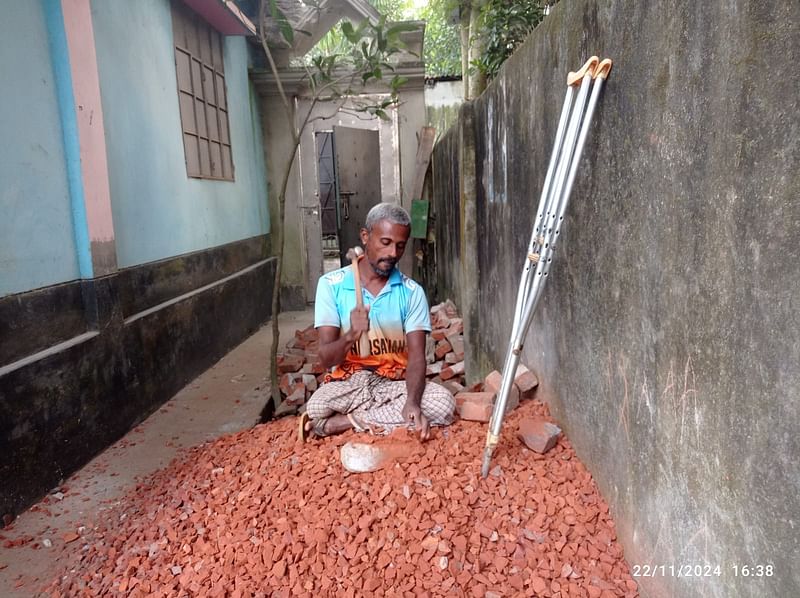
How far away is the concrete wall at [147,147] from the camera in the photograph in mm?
4207

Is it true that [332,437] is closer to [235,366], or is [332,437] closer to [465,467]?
[465,467]

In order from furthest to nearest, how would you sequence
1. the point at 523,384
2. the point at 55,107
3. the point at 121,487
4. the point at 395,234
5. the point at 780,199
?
the point at 55,107 < the point at 121,487 < the point at 523,384 < the point at 395,234 < the point at 780,199

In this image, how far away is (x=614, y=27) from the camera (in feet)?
5.92

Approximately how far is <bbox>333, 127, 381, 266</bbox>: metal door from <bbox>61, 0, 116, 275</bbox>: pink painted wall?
4.87m

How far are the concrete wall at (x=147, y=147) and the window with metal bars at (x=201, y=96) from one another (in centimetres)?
18

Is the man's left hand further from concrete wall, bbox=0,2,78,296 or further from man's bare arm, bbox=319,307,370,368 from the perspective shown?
concrete wall, bbox=0,2,78,296

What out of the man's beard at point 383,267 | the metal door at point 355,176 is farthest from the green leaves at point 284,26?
the metal door at point 355,176

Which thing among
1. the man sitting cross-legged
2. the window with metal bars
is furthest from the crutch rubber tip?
the window with metal bars

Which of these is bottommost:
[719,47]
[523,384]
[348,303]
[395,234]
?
[523,384]

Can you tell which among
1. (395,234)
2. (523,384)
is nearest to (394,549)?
(523,384)

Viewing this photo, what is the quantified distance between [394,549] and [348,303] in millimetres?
1258

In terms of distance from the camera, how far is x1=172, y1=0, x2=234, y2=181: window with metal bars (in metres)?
5.75

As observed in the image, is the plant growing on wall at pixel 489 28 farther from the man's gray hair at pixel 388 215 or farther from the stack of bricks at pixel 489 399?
the stack of bricks at pixel 489 399

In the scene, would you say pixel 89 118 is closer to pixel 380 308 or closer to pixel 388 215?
pixel 388 215
